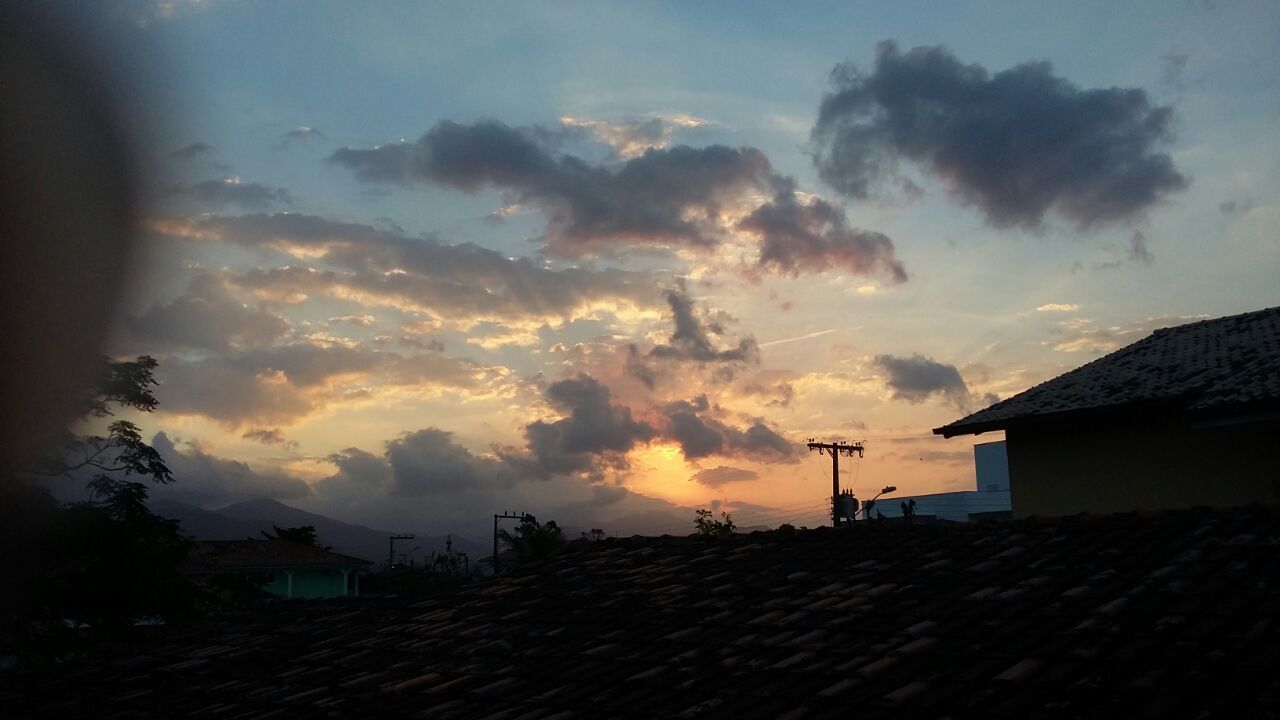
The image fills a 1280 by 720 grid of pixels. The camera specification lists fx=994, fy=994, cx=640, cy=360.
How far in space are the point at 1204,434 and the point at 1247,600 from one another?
40.2 ft

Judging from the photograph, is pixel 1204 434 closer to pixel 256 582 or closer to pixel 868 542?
pixel 868 542

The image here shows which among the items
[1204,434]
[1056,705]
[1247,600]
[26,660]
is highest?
[1204,434]

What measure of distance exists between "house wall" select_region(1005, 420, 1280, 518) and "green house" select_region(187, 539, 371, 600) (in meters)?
43.9

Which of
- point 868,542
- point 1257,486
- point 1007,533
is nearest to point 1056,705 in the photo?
point 1007,533

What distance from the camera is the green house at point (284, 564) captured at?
181 ft

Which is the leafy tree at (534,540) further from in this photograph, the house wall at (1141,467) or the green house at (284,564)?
the house wall at (1141,467)

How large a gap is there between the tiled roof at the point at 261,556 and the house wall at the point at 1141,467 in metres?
45.8

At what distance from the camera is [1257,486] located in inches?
649

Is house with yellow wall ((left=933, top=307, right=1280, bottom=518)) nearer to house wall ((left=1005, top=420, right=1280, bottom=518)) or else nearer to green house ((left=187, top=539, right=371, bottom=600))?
house wall ((left=1005, top=420, right=1280, bottom=518))

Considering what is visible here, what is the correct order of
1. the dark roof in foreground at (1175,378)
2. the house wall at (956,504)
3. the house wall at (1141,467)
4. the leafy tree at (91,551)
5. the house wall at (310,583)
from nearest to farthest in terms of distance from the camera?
1. the dark roof in foreground at (1175,378)
2. the house wall at (1141,467)
3. the leafy tree at (91,551)
4. the house wall at (956,504)
5. the house wall at (310,583)

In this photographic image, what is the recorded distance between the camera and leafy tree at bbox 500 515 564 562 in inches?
2190

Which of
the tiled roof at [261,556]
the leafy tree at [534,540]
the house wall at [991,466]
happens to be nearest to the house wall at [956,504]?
the house wall at [991,466]

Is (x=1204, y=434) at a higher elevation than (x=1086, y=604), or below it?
higher

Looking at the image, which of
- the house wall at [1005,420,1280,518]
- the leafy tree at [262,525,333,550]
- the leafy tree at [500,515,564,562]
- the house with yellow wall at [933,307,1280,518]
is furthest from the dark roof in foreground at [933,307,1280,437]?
the leafy tree at [262,525,333,550]
